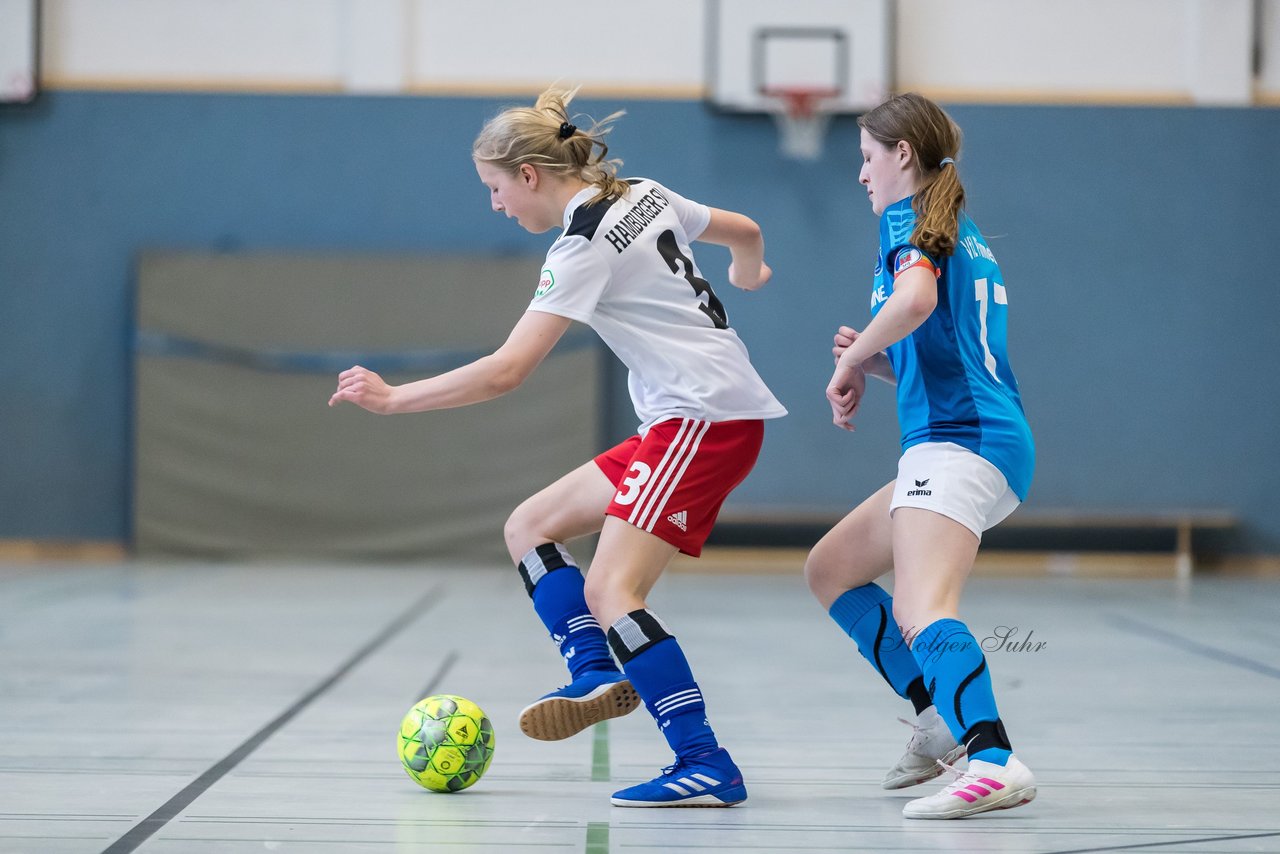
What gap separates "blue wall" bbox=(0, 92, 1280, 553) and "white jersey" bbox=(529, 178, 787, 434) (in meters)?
7.15

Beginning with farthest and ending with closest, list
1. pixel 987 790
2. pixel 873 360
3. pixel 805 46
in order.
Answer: pixel 805 46, pixel 873 360, pixel 987 790

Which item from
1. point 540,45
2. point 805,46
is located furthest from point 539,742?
point 540,45

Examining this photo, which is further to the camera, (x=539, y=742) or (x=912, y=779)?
(x=539, y=742)

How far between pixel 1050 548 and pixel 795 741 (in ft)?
23.0

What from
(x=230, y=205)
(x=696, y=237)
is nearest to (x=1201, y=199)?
(x=230, y=205)

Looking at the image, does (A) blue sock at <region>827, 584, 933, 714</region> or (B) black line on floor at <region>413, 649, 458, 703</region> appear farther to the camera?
(B) black line on floor at <region>413, 649, 458, 703</region>

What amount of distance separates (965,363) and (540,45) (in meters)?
8.05

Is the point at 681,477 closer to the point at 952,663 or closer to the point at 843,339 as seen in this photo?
the point at 843,339

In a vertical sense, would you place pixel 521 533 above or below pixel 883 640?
above

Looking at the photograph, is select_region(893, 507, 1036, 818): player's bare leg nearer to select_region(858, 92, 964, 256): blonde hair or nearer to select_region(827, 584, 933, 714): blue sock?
select_region(827, 584, 933, 714): blue sock

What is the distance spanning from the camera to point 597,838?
97.1 inches

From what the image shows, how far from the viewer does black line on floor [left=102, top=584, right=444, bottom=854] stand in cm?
245

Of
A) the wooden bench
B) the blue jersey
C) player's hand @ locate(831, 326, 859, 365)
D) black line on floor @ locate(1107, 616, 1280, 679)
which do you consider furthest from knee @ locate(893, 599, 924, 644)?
the wooden bench

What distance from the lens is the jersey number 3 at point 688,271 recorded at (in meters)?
2.87
